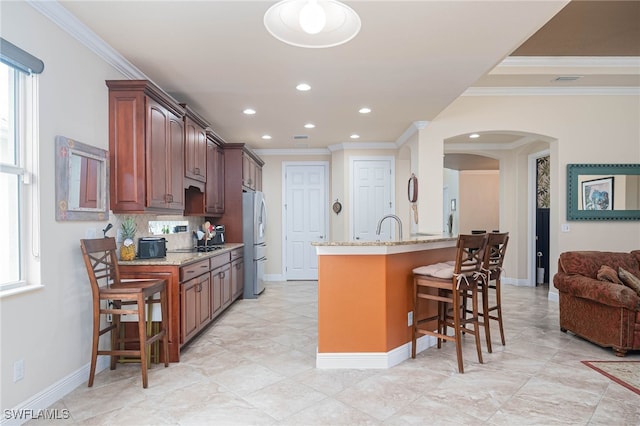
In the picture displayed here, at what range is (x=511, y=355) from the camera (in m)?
3.34

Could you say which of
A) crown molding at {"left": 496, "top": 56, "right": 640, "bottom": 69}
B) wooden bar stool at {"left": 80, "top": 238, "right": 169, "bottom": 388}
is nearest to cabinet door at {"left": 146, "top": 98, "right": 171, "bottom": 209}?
wooden bar stool at {"left": 80, "top": 238, "right": 169, "bottom": 388}

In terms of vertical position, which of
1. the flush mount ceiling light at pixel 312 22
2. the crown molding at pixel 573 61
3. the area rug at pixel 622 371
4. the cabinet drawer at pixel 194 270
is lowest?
the area rug at pixel 622 371

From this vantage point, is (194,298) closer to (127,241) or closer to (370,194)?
(127,241)

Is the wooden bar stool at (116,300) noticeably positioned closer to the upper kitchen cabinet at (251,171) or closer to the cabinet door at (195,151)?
the cabinet door at (195,151)

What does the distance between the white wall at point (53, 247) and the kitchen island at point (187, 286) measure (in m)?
0.50

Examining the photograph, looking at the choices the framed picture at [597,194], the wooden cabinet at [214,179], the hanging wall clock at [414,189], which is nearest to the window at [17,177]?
the wooden cabinet at [214,179]

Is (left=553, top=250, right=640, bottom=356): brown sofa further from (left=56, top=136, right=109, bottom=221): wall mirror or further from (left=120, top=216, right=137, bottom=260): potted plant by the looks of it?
(left=56, top=136, right=109, bottom=221): wall mirror

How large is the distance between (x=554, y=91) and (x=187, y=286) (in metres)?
5.27

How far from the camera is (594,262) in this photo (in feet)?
12.5

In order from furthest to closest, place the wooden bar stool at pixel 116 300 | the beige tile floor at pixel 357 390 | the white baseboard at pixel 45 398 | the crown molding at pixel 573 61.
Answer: the crown molding at pixel 573 61
the wooden bar stool at pixel 116 300
the beige tile floor at pixel 357 390
the white baseboard at pixel 45 398

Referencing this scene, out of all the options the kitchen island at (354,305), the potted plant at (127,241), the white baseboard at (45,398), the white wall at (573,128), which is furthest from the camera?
the white wall at (573,128)

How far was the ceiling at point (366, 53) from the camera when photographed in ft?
8.20

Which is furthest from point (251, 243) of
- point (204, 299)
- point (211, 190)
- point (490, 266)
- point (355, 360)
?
point (490, 266)

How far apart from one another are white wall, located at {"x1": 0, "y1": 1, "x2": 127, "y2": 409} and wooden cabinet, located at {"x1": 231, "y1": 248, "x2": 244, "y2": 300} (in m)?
2.35
